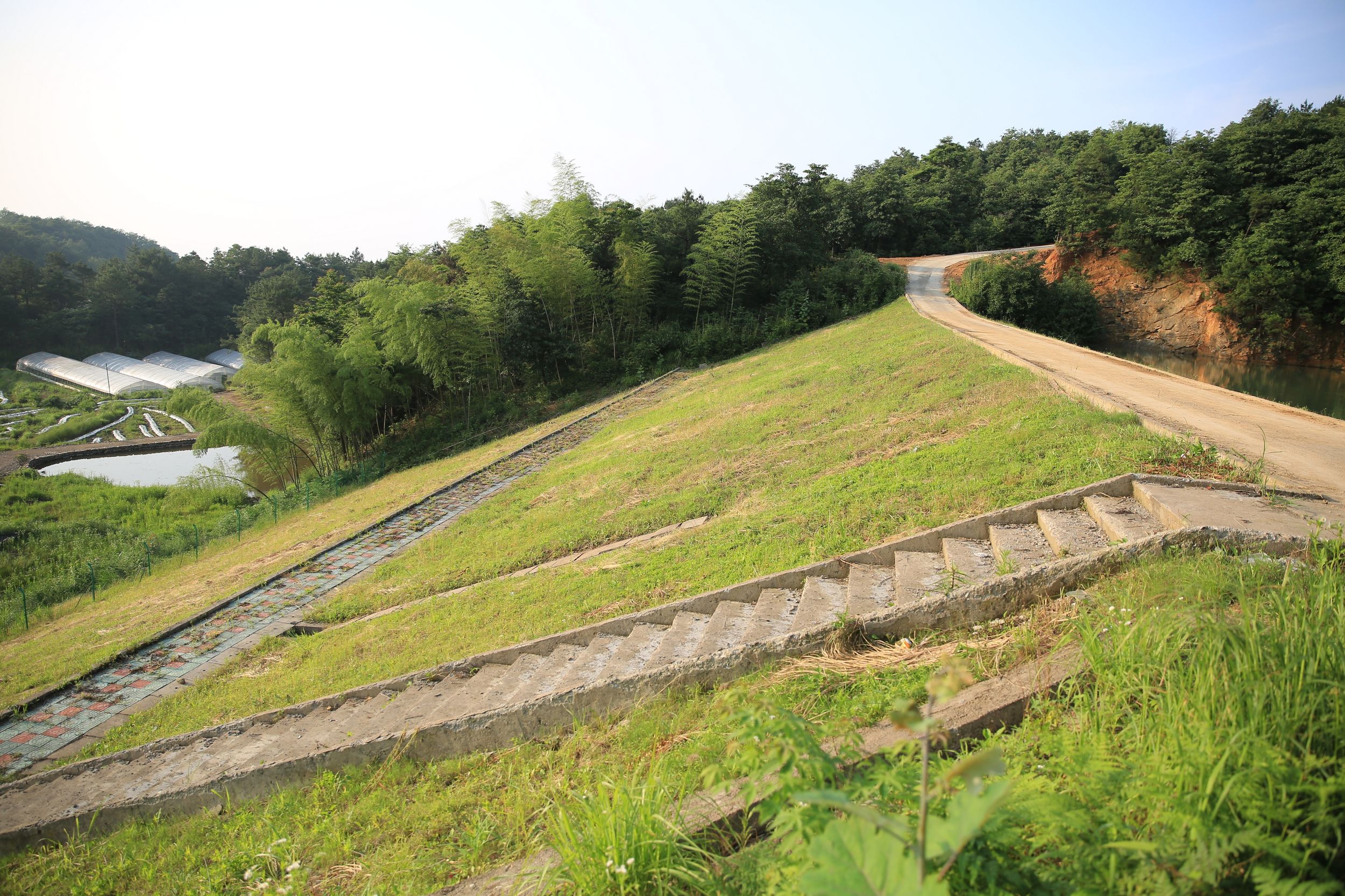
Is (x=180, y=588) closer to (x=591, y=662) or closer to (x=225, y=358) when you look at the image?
(x=591, y=662)

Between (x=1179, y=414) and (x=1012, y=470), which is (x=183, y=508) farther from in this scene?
(x=1179, y=414)

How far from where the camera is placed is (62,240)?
73.2 m

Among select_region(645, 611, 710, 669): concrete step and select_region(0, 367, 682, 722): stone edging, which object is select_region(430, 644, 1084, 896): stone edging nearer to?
select_region(645, 611, 710, 669): concrete step

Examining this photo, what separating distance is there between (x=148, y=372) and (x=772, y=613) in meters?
47.6

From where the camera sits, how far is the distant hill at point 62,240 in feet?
194

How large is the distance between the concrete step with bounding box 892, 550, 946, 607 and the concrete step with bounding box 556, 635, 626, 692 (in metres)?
1.96

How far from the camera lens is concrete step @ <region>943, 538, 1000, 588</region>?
150 inches

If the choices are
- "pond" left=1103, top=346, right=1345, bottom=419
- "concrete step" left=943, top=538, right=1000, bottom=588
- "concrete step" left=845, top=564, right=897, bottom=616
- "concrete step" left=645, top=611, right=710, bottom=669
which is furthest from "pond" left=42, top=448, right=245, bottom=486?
"pond" left=1103, top=346, right=1345, bottom=419

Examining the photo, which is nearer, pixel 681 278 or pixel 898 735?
pixel 898 735

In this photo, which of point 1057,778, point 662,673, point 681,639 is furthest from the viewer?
point 681,639

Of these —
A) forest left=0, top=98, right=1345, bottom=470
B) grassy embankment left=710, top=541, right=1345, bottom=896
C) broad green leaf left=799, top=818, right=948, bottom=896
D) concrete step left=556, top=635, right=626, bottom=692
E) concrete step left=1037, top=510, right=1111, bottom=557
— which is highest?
forest left=0, top=98, right=1345, bottom=470

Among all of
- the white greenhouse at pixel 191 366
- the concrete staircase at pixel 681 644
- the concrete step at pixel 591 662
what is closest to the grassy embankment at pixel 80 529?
the concrete staircase at pixel 681 644

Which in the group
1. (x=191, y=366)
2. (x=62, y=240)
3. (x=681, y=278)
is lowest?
(x=681, y=278)

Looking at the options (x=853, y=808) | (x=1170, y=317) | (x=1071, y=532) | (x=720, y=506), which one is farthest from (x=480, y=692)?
(x=1170, y=317)
